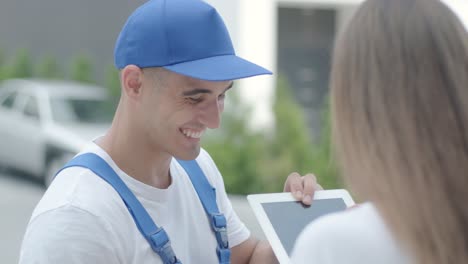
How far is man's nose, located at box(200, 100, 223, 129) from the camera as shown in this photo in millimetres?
1942

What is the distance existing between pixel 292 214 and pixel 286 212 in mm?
17

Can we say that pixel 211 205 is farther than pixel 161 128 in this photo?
Yes

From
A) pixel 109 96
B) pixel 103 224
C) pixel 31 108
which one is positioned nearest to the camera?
pixel 103 224

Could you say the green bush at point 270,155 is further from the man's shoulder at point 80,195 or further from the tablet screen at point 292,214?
the man's shoulder at point 80,195

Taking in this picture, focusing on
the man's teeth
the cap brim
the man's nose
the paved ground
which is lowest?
the paved ground

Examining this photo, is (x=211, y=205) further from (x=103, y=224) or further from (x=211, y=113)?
(x=103, y=224)

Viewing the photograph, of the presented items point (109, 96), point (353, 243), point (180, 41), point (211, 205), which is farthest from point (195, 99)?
point (109, 96)

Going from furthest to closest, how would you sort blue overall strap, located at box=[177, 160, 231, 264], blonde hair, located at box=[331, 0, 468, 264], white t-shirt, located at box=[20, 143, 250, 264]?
1. blue overall strap, located at box=[177, 160, 231, 264]
2. white t-shirt, located at box=[20, 143, 250, 264]
3. blonde hair, located at box=[331, 0, 468, 264]

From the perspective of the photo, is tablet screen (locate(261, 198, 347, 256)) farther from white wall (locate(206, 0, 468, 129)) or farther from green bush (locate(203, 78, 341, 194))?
white wall (locate(206, 0, 468, 129))

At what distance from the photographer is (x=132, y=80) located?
6.22 ft

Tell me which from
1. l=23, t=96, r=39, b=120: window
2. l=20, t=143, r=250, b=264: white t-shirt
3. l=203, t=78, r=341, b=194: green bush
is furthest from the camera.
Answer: l=23, t=96, r=39, b=120: window

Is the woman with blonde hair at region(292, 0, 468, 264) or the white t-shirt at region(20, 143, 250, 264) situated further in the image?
the white t-shirt at region(20, 143, 250, 264)

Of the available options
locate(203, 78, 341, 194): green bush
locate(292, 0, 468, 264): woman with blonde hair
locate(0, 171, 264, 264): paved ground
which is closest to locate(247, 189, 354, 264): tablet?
locate(292, 0, 468, 264): woman with blonde hair

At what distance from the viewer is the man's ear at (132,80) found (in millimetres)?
1884
